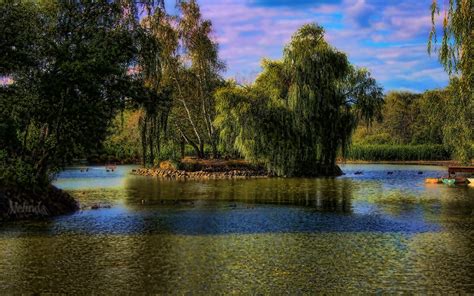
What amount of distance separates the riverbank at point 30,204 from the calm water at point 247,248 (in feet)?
4.43

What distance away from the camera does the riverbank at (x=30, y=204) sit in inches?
866

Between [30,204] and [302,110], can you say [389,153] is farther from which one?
[30,204]

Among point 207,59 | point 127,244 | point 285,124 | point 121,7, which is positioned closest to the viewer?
point 127,244

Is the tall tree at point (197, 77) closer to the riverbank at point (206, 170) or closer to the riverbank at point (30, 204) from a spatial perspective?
the riverbank at point (206, 170)

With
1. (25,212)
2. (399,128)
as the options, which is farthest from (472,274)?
(399,128)

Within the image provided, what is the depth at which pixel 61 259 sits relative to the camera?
14.0m

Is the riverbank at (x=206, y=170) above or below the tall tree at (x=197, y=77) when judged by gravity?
below

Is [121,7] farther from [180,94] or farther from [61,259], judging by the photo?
[180,94]

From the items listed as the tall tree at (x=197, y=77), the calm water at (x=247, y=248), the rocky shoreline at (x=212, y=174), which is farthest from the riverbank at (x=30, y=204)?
the tall tree at (x=197, y=77)

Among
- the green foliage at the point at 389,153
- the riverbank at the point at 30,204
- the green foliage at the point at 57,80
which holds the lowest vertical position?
the riverbank at the point at 30,204

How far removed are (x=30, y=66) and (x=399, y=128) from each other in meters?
99.5

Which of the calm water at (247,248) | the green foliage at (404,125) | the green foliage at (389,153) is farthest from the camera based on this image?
the green foliage at (404,125)

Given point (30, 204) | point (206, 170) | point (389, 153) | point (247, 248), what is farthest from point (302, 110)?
point (389, 153)

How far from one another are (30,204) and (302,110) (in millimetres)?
29485
